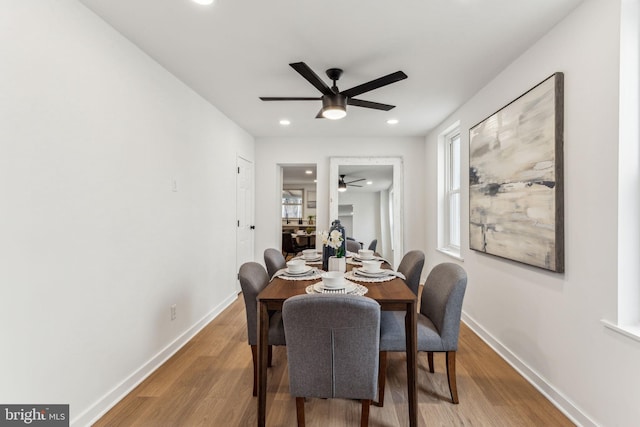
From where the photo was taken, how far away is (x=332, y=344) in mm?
1467

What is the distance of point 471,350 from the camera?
277 centimetres

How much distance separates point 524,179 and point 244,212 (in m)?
3.56

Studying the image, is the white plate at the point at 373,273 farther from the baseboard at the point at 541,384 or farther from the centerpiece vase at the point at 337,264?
the baseboard at the point at 541,384

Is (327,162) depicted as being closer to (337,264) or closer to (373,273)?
(337,264)

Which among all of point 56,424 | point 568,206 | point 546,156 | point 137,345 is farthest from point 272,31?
point 56,424

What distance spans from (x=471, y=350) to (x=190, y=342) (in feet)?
8.35

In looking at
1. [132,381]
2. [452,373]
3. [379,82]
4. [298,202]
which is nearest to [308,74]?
[379,82]

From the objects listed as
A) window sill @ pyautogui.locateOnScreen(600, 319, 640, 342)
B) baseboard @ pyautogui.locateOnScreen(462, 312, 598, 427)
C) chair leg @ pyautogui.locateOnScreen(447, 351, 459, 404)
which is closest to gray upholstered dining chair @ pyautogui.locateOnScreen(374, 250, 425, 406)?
chair leg @ pyautogui.locateOnScreen(447, 351, 459, 404)

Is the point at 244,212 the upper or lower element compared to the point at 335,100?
lower

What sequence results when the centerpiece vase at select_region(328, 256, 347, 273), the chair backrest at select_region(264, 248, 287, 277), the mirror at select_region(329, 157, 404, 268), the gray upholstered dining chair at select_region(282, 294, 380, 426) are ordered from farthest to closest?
the mirror at select_region(329, 157, 404, 268) < the chair backrest at select_region(264, 248, 287, 277) < the centerpiece vase at select_region(328, 256, 347, 273) < the gray upholstered dining chair at select_region(282, 294, 380, 426)

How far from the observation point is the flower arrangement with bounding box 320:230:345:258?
2292 mm

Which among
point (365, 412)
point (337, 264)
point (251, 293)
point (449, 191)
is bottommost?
point (365, 412)

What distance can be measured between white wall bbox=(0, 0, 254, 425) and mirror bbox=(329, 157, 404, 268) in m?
2.66

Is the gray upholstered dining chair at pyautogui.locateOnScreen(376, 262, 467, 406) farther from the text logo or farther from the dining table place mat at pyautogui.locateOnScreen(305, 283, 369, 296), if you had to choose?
the text logo
